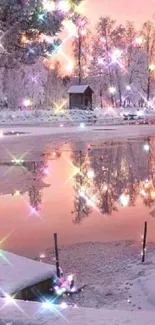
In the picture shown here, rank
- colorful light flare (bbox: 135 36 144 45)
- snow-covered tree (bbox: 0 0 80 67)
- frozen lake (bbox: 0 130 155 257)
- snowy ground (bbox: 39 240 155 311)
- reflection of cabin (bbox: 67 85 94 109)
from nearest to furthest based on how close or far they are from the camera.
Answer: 1. snow-covered tree (bbox: 0 0 80 67)
2. snowy ground (bbox: 39 240 155 311)
3. frozen lake (bbox: 0 130 155 257)
4. reflection of cabin (bbox: 67 85 94 109)
5. colorful light flare (bbox: 135 36 144 45)

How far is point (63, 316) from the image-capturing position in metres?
5.90

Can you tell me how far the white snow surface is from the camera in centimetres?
801

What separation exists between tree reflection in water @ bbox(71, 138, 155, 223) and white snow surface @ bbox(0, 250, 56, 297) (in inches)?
178

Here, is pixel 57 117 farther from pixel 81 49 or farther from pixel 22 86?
pixel 81 49

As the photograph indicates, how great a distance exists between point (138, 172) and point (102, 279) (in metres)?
13.3

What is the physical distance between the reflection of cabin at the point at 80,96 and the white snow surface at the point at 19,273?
6138cm

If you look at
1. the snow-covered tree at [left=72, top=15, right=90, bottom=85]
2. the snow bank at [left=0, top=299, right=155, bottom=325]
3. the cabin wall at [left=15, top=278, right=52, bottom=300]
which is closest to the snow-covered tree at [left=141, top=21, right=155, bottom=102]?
the snow-covered tree at [left=72, top=15, right=90, bottom=85]

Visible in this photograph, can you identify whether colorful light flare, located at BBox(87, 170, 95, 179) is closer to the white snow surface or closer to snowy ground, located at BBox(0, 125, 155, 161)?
snowy ground, located at BBox(0, 125, 155, 161)

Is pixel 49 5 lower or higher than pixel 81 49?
lower

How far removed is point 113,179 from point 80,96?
5114 centimetres

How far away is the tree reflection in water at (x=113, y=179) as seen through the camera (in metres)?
15.9

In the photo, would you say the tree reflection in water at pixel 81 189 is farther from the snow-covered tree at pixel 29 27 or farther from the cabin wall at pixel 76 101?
the cabin wall at pixel 76 101

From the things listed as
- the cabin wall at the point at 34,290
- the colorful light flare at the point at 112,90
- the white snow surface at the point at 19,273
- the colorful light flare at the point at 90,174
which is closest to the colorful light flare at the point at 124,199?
the colorful light flare at the point at 90,174

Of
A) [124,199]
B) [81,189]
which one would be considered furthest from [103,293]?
[81,189]
